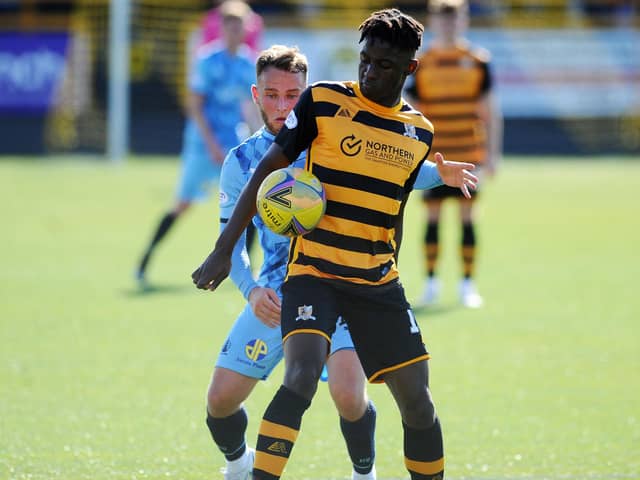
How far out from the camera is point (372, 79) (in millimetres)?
4430

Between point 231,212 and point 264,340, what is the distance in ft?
1.80

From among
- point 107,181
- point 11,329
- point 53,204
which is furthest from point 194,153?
point 107,181

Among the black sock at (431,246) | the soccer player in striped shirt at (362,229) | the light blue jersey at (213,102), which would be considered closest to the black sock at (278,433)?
the soccer player in striped shirt at (362,229)

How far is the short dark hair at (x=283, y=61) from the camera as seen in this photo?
4.93 meters

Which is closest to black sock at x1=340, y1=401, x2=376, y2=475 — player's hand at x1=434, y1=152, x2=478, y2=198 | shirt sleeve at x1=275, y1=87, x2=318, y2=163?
player's hand at x1=434, y1=152, x2=478, y2=198

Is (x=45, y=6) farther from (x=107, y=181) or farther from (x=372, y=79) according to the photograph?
(x=372, y=79)

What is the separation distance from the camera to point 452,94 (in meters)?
10.4

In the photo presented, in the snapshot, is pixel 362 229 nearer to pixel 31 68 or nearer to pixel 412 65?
pixel 412 65

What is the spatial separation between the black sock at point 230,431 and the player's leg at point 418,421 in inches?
31.3

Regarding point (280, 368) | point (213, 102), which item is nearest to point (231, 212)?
point (280, 368)

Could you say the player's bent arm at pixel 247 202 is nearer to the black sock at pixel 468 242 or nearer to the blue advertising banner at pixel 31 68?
the black sock at pixel 468 242

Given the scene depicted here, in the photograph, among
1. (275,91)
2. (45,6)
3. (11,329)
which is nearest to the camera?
(275,91)

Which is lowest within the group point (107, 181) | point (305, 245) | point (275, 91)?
point (107, 181)

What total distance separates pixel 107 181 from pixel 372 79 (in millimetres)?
15179
